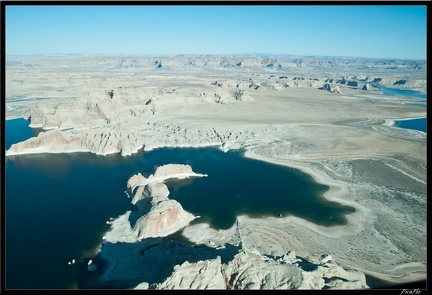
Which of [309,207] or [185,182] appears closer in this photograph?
[309,207]

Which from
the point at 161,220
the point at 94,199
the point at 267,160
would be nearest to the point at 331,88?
the point at 267,160

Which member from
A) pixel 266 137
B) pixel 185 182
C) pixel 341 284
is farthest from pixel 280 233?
pixel 266 137

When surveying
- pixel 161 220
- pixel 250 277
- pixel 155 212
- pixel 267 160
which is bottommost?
pixel 267 160

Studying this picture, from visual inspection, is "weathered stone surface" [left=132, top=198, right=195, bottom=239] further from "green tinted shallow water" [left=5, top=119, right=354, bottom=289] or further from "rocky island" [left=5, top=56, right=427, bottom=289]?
"green tinted shallow water" [left=5, top=119, right=354, bottom=289]

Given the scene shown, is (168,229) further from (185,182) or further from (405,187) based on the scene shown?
(405,187)

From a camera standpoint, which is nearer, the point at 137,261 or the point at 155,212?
the point at 137,261

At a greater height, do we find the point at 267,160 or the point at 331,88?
the point at 267,160

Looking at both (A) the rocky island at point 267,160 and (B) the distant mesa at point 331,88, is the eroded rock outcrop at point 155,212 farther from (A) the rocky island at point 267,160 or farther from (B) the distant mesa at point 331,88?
(B) the distant mesa at point 331,88

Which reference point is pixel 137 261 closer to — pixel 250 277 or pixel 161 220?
pixel 161 220
